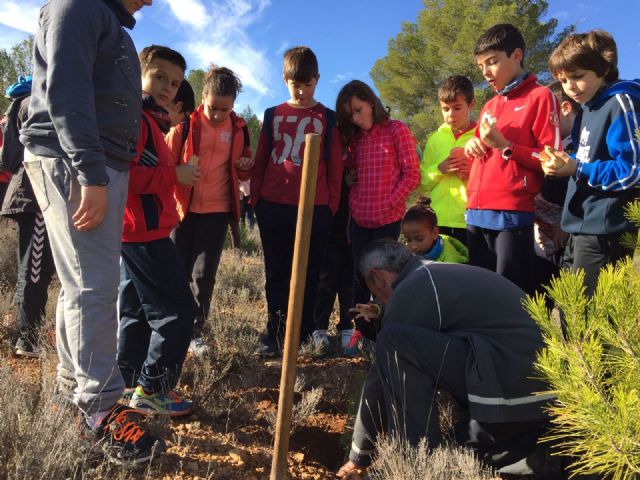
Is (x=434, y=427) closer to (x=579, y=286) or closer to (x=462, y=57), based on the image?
(x=579, y=286)

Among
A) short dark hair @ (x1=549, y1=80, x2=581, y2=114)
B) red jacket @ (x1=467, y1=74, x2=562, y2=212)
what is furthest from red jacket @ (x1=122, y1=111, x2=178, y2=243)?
short dark hair @ (x1=549, y1=80, x2=581, y2=114)

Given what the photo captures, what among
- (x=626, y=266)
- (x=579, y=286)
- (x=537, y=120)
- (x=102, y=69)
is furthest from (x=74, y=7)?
(x=537, y=120)

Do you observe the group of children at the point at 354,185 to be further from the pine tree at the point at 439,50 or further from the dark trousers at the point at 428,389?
the pine tree at the point at 439,50

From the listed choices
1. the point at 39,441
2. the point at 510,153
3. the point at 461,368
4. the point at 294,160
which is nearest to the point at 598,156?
the point at 510,153

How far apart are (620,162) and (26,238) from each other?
137 inches

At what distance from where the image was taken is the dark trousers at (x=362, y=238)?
3664 mm

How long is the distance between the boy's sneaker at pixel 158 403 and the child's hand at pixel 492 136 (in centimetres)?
222

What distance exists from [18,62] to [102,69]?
1750cm

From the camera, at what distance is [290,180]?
3578 millimetres

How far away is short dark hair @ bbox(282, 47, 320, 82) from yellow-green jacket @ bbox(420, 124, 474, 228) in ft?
3.49

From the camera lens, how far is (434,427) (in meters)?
2.12

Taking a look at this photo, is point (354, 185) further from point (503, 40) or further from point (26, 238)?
point (26, 238)

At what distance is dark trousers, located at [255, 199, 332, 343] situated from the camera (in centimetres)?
360

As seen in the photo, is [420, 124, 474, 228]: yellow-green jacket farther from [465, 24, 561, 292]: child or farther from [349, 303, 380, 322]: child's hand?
[349, 303, 380, 322]: child's hand
